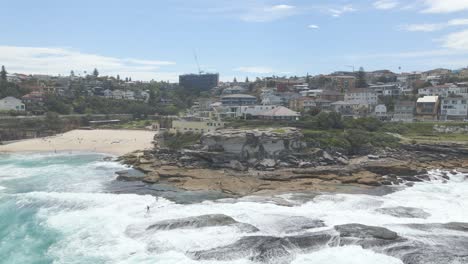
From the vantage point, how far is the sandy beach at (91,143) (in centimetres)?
6150

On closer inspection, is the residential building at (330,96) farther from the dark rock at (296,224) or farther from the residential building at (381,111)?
the dark rock at (296,224)

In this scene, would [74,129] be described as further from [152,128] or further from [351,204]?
[351,204]

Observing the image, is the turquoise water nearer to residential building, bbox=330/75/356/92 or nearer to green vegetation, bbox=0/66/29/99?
green vegetation, bbox=0/66/29/99

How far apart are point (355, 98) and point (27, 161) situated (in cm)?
6818

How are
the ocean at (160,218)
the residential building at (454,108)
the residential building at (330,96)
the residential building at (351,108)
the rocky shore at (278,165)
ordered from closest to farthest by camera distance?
the ocean at (160,218) → the rocky shore at (278,165) → the residential building at (454,108) → the residential building at (351,108) → the residential building at (330,96)

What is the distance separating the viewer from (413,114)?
75.2m

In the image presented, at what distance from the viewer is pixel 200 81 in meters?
158

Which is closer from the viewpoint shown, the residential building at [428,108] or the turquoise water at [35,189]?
the turquoise water at [35,189]

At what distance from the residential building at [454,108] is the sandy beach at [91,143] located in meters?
54.0

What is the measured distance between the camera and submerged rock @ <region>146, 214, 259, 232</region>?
951 inches

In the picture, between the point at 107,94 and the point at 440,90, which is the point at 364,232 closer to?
the point at 440,90

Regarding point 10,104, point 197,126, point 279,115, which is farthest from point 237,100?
point 10,104

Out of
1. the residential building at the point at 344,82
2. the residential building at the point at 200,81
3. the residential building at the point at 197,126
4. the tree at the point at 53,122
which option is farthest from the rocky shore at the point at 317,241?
the residential building at the point at 200,81

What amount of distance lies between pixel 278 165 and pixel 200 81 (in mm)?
120504
